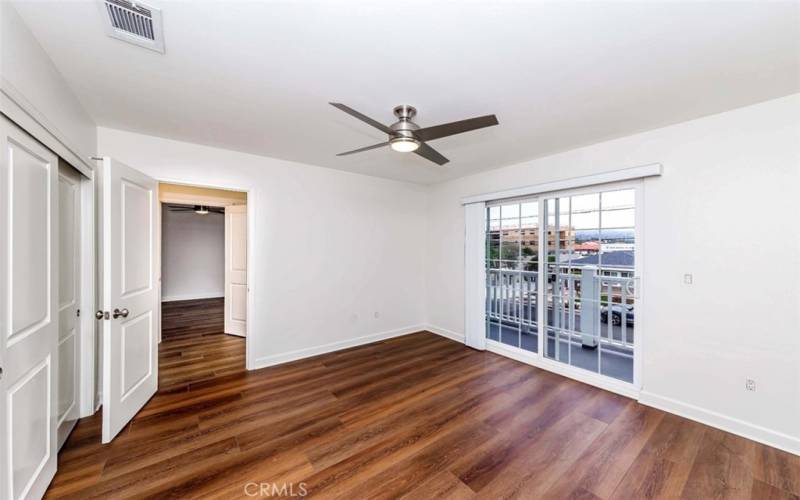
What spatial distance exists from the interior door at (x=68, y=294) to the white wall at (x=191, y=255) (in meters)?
5.87

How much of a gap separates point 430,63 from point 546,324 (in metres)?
3.10

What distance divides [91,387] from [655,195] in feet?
16.9

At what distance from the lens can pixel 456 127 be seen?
1920 mm

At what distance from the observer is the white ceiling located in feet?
4.56

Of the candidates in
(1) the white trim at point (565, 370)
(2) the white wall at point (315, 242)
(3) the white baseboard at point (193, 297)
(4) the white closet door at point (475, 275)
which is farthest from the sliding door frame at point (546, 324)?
(3) the white baseboard at point (193, 297)

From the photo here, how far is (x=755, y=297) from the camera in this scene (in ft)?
7.41

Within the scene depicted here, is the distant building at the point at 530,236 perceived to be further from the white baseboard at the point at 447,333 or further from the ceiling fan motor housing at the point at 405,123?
the ceiling fan motor housing at the point at 405,123

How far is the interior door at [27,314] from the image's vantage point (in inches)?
53.1

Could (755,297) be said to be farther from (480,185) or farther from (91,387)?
(91,387)

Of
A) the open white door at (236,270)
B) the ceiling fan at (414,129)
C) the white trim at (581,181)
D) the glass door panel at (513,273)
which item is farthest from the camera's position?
the open white door at (236,270)

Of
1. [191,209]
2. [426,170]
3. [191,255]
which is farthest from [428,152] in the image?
[191,255]

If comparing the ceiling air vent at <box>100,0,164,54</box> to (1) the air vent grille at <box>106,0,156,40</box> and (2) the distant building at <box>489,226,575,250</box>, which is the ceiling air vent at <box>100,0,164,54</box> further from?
(2) the distant building at <box>489,226,575,250</box>

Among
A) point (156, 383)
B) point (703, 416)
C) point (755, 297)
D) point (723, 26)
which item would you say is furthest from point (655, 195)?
point (156, 383)

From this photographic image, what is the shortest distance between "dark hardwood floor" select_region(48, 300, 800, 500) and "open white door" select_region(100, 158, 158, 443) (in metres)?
0.24
